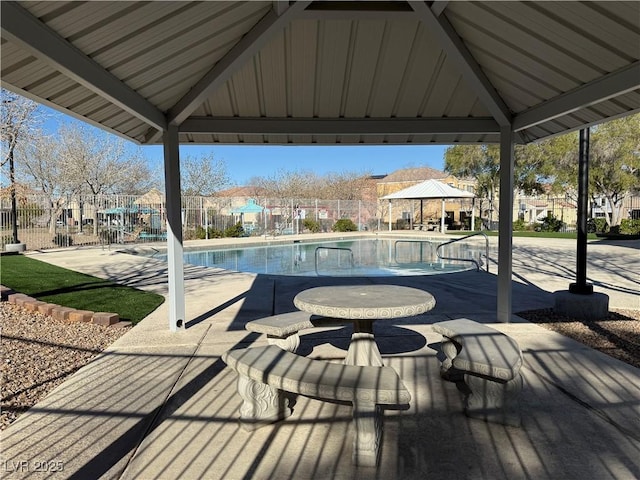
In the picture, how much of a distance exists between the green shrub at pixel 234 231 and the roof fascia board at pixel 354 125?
65.5 feet

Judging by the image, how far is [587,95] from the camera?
441cm

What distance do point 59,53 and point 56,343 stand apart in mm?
3780

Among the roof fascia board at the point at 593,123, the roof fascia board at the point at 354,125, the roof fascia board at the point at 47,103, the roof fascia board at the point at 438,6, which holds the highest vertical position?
the roof fascia board at the point at 438,6

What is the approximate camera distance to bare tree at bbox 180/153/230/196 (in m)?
36.5

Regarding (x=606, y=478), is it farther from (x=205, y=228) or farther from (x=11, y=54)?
(x=205, y=228)

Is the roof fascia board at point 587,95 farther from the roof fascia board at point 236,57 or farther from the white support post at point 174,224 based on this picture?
the white support post at point 174,224

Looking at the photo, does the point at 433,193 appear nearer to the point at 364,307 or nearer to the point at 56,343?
the point at 56,343

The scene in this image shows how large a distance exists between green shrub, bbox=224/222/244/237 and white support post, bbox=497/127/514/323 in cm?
2097

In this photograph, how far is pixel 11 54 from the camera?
3.14 metres

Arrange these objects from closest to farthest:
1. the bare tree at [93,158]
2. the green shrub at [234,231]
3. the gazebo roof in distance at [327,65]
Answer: the gazebo roof in distance at [327,65] < the green shrub at [234,231] < the bare tree at [93,158]

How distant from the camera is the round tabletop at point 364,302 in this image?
3.61m

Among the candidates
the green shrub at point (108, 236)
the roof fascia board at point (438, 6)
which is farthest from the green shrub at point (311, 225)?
the roof fascia board at point (438, 6)

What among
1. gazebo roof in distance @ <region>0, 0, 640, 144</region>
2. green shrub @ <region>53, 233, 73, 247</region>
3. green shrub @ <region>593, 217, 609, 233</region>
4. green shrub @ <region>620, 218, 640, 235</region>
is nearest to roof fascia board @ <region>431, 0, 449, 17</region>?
gazebo roof in distance @ <region>0, 0, 640, 144</region>

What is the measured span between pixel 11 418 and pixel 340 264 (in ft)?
41.2
